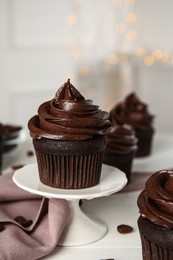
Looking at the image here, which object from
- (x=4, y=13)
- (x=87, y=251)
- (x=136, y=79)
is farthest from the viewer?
(x=136, y=79)

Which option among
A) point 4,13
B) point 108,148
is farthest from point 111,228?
point 4,13

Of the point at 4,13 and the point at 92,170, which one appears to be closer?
the point at 92,170

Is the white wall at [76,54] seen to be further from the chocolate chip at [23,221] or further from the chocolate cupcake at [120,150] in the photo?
the chocolate chip at [23,221]

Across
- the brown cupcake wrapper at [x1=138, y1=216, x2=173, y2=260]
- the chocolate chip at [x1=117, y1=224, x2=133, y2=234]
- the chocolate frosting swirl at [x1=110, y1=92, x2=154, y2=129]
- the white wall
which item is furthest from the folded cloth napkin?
the white wall

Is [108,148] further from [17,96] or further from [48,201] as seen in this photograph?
[17,96]

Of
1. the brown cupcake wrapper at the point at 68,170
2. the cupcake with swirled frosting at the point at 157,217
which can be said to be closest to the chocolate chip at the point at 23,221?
the brown cupcake wrapper at the point at 68,170

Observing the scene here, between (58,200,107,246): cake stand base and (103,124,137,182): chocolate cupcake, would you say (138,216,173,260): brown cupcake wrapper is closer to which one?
(58,200,107,246): cake stand base

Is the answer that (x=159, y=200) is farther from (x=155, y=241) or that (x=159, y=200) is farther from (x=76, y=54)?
(x=76, y=54)
